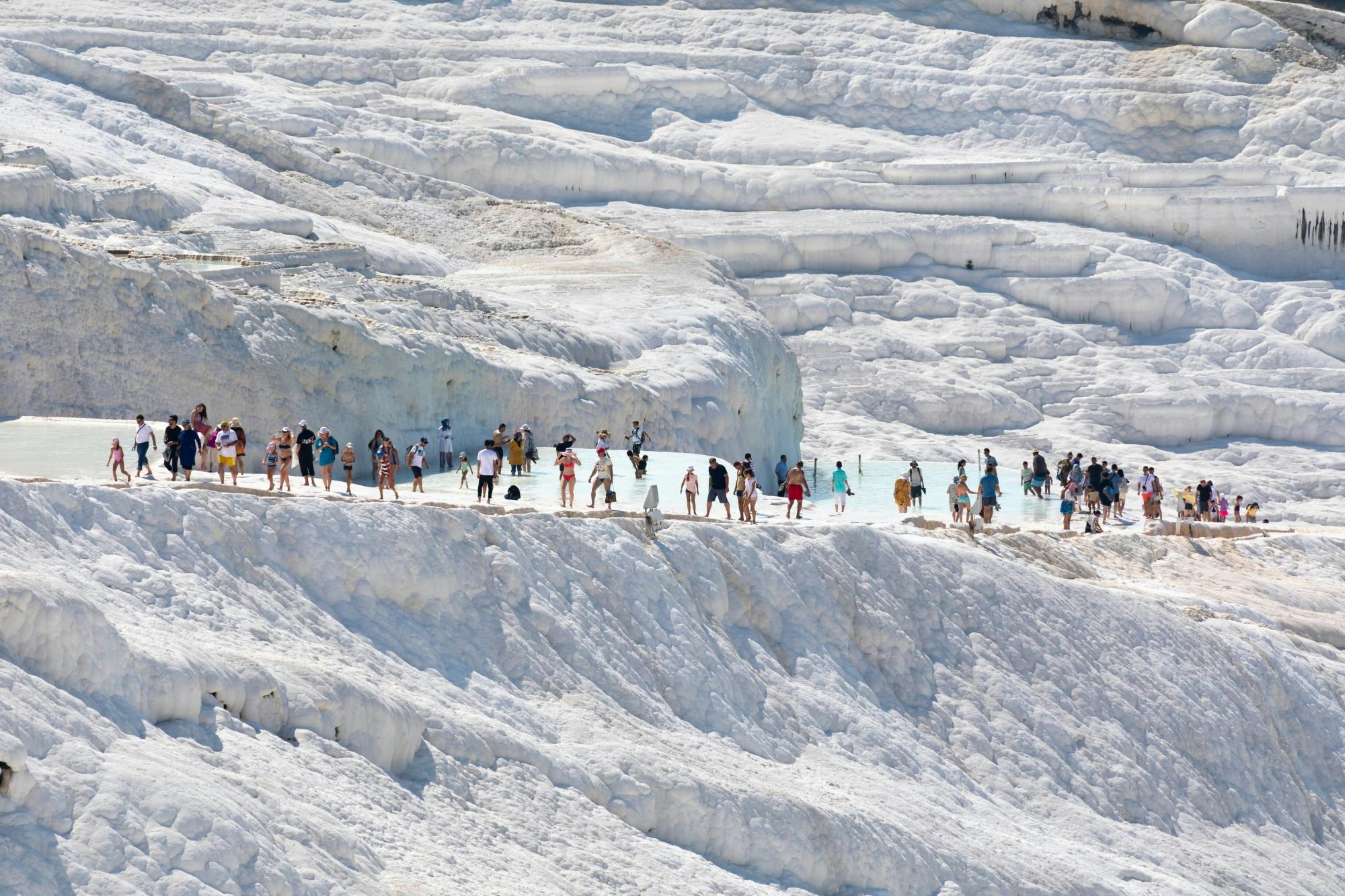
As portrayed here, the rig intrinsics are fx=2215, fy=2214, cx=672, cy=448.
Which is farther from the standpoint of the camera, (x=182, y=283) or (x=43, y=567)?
(x=182, y=283)

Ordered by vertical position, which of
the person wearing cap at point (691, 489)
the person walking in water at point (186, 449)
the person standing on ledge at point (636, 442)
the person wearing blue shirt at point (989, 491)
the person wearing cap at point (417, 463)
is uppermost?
the person walking in water at point (186, 449)

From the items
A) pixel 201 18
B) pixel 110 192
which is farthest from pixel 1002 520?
pixel 201 18

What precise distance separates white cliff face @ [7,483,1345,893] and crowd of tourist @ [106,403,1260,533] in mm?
1103

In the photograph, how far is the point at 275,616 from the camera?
14617 millimetres

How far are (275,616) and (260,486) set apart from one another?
10.9ft

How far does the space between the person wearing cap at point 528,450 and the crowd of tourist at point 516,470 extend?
2 cm

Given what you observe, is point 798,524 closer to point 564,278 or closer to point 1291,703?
point 1291,703

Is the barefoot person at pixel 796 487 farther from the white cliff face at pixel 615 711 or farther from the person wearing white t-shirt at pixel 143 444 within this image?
the person wearing white t-shirt at pixel 143 444

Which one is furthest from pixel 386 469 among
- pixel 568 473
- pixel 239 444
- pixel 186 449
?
pixel 568 473

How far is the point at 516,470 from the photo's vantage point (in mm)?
23062

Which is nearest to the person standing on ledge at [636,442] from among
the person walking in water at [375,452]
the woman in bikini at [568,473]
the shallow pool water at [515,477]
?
the shallow pool water at [515,477]

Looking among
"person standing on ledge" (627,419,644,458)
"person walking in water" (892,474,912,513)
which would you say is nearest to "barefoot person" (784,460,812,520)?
"person standing on ledge" (627,419,644,458)

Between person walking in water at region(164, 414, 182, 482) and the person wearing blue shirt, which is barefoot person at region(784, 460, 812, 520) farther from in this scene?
person walking in water at region(164, 414, 182, 482)

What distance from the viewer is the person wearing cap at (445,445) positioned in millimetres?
22828
